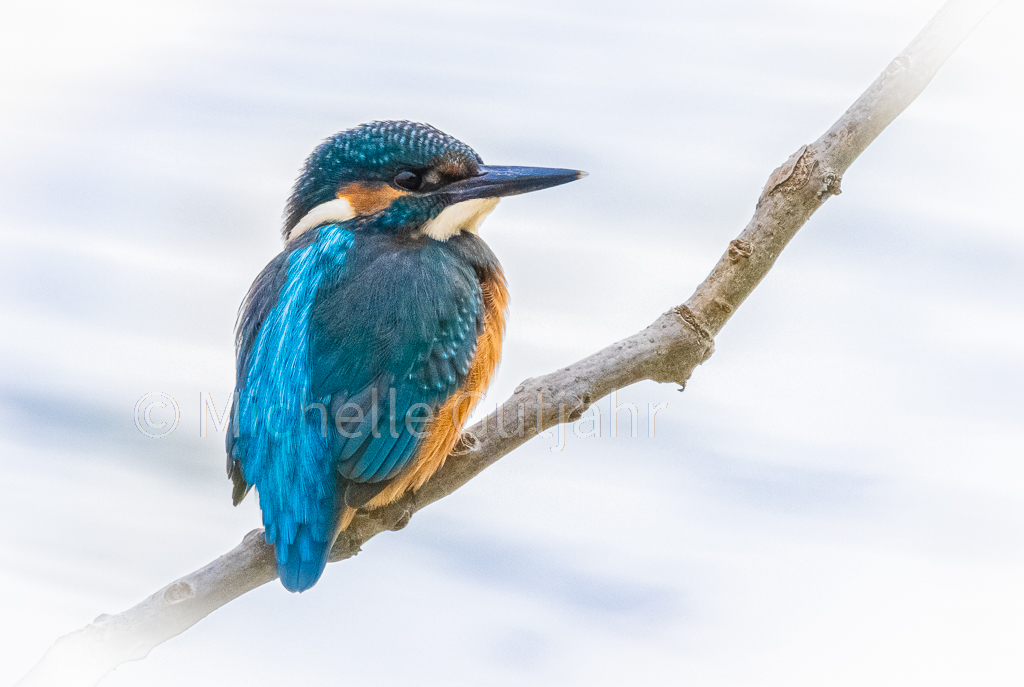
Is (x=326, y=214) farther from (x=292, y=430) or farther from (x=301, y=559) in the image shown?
(x=301, y=559)

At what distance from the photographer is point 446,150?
1.10m

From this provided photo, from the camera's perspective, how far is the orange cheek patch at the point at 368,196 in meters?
1.11

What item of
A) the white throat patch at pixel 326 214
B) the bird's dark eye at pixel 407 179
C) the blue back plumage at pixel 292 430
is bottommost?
the blue back plumage at pixel 292 430

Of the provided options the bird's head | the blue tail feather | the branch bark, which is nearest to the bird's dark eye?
the bird's head

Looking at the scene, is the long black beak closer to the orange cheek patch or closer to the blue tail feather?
the orange cheek patch

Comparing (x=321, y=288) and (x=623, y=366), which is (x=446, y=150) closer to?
(x=321, y=288)

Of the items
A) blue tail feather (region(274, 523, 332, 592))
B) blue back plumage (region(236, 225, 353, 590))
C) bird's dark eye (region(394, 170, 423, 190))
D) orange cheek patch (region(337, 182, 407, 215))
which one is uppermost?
bird's dark eye (region(394, 170, 423, 190))

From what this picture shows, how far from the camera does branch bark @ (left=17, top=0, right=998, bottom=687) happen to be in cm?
97

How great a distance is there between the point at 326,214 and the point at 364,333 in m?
0.20

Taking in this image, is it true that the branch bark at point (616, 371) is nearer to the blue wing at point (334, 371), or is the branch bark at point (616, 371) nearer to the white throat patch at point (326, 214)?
the blue wing at point (334, 371)

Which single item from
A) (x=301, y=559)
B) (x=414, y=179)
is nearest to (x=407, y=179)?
(x=414, y=179)

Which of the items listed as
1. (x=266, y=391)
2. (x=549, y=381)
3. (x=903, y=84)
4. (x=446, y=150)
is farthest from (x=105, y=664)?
(x=903, y=84)

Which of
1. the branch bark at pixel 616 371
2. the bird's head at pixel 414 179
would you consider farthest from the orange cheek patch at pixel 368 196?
the branch bark at pixel 616 371

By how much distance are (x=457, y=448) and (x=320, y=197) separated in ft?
1.19
